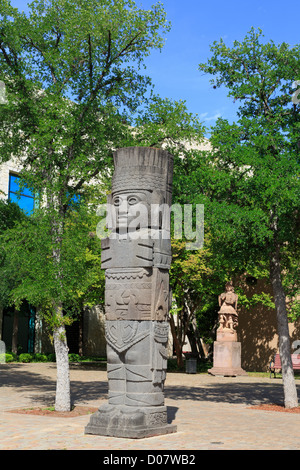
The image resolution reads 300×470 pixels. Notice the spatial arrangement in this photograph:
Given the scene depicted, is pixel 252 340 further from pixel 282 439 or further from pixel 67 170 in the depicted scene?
pixel 282 439

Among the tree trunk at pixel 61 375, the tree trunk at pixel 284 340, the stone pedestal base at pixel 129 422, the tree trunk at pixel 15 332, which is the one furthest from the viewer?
the tree trunk at pixel 15 332

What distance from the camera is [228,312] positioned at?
29.7 meters

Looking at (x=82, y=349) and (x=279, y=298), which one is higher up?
(x=279, y=298)

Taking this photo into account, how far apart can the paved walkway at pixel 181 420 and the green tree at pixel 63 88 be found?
2.96 metres

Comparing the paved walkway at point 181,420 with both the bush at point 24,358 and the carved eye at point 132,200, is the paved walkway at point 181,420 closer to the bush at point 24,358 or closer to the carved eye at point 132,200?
the carved eye at point 132,200

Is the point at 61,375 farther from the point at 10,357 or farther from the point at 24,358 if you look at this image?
the point at 24,358

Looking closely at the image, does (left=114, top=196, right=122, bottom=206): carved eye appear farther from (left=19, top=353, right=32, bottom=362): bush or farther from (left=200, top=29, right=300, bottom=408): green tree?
(left=19, top=353, right=32, bottom=362): bush

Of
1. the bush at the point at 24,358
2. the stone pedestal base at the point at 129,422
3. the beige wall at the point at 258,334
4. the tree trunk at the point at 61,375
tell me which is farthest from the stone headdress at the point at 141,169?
the beige wall at the point at 258,334

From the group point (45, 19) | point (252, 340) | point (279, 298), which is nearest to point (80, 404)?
point (279, 298)

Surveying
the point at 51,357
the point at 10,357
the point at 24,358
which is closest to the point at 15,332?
the point at 24,358

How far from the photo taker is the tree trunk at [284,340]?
53.0 feet

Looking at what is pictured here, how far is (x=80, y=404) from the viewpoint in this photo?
16.2 metres

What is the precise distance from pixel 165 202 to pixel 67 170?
4.64 metres

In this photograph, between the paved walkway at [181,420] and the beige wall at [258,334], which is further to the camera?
the beige wall at [258,334]
